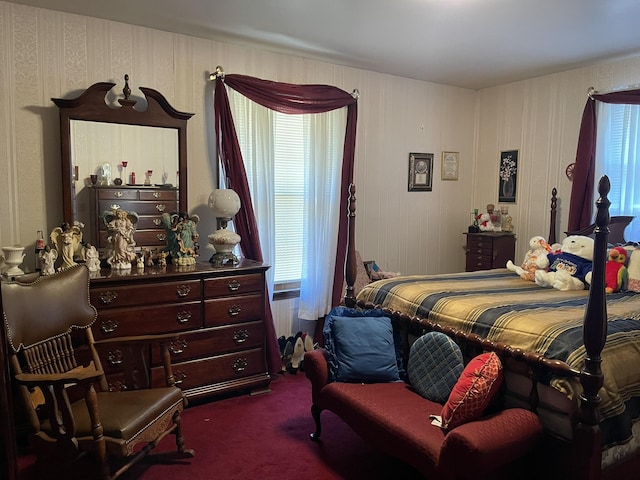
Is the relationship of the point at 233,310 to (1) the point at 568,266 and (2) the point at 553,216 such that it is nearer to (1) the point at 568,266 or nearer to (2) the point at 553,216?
(1) the point at 568,266

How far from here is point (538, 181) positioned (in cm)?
478


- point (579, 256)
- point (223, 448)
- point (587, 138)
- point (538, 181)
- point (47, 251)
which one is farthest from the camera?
point (538, 181)

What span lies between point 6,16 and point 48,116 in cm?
63

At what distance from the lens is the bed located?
1.94 metres

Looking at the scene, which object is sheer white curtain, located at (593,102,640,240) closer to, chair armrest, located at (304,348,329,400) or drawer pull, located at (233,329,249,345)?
chair armrest, located at (304,348,329,400)

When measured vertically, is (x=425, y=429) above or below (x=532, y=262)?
below

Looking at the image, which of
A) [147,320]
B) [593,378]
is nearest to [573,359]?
[593,378]

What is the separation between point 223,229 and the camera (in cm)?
357

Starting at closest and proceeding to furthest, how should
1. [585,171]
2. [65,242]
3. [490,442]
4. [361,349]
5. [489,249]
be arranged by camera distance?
[490,442] → [361,349] → [65,242] → [585,171] → [489,249]

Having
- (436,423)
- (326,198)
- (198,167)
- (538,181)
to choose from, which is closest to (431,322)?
(436,423)

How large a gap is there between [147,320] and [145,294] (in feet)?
0.55

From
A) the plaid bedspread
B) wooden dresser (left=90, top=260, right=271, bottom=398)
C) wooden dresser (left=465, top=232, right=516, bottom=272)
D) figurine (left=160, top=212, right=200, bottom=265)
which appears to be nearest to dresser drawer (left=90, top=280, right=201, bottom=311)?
wooden dresser (left=90, top=260, right=271, bottom=398)

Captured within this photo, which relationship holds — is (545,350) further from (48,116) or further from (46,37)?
(46,37)

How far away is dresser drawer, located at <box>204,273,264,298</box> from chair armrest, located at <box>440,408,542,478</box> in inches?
74.5
